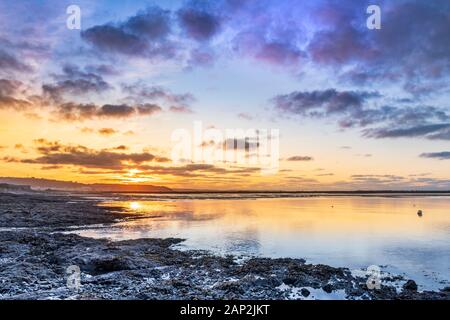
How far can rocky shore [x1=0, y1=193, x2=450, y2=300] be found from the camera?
46.4ft

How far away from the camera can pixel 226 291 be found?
14.5 metres

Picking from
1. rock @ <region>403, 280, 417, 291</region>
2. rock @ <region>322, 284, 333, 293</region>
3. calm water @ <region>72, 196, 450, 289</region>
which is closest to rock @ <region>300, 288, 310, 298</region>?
rock @ <region>322, 284, 333, 293</region>

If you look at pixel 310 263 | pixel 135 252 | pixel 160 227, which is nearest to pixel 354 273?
pixel 310 263

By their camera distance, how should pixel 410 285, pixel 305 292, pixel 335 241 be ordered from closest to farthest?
pixel 305 292 → pixel 410 285 → pixel 335 241

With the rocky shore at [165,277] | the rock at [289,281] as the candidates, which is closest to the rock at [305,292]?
the rocky shore at [165,277]

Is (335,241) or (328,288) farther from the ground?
(328,288)

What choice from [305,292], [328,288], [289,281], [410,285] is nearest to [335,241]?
[410,285]

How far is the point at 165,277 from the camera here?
658 inches

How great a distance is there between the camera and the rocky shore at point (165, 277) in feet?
46.4

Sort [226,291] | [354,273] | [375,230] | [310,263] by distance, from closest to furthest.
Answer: [226,291]
[354,273]
[310,263]
[375,230]

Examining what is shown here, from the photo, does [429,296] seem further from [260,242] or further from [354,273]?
[260,242]

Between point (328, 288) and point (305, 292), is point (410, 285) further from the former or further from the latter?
point (305, 292)
